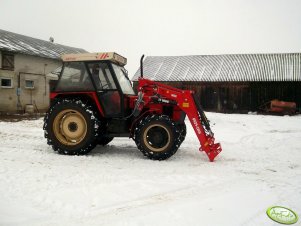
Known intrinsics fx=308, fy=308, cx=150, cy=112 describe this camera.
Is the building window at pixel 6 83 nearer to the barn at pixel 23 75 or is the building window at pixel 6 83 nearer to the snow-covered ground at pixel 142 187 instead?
the barn at pixel 23 75

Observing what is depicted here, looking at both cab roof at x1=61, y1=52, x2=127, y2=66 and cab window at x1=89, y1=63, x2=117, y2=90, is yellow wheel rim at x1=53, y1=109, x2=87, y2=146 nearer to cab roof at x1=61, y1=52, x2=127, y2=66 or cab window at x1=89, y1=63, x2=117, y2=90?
cab window at x1=89, y1=63, x2=117, y2=90

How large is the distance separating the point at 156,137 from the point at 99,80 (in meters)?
1.86

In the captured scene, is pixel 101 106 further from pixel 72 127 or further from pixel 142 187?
pixel 142 187

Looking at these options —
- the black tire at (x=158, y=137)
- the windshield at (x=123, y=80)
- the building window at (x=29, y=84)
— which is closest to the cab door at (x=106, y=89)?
the windshield at (x=123, y=80)

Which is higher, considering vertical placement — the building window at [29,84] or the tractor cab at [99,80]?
the tractor cab at [99,80]

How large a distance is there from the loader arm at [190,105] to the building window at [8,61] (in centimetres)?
1555

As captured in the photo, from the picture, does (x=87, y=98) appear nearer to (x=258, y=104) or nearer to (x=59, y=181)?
(x=59, y=181)

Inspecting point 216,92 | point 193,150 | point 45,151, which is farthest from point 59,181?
point 216,92

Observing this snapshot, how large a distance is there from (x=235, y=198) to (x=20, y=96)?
62.9ft

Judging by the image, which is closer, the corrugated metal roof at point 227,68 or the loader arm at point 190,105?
the loader arm at point 190,105

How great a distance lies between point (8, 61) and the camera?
1959cm

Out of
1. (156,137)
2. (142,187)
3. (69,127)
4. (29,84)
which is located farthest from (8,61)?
(142,187)

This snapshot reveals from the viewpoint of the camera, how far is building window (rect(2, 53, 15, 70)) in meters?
19.3

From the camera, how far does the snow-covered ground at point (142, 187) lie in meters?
3.59
